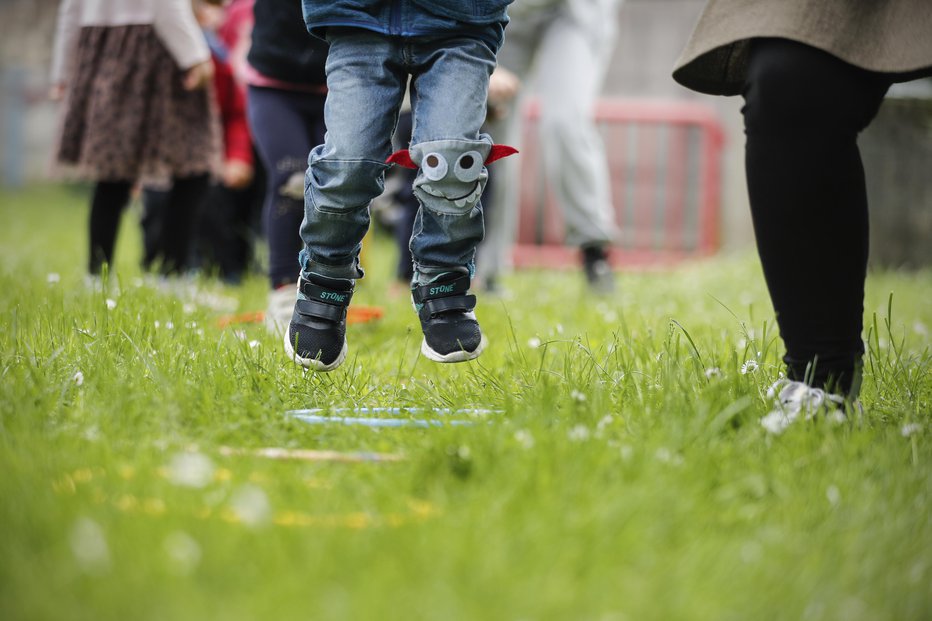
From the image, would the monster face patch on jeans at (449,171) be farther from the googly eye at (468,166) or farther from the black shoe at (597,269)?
the black shoe at (597,269)

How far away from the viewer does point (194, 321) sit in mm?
2344

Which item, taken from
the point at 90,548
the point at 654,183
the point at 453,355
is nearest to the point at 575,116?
the point at 453,355

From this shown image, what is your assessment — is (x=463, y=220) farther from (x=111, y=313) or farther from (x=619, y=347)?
(x=111, y=313)

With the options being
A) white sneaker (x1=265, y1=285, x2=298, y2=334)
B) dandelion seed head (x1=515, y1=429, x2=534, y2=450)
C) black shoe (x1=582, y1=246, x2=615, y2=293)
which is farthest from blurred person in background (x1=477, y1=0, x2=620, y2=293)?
dandelion seed head (x1=515, y1=429, x2=534, y2=450)

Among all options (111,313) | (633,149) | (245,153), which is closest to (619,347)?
(111,313)

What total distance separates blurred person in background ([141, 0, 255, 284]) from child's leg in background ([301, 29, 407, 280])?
7.40 ft

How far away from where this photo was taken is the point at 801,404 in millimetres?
1628

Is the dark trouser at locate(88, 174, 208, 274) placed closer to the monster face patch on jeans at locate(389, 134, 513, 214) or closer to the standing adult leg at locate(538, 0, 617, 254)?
the standing adult leg at locate(538, 0, 617, 254)

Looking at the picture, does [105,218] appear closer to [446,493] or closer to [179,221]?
[179,221]

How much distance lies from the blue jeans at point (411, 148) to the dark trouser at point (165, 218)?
1.93m

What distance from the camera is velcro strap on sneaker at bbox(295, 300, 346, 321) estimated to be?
6.29 ft

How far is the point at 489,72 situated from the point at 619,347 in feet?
2.19

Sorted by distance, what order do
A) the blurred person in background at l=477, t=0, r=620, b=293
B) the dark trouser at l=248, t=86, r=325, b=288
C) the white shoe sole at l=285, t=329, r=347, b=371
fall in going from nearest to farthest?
the white shoe sole at l=285, t=329, r=347, b=371
the dark trouser at l=248, t=86, r=325, b=288
the blurred person in background at l=477, t=0, r=620, b=293

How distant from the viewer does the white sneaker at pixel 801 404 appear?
1.58 m
